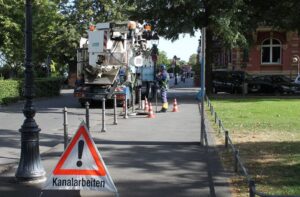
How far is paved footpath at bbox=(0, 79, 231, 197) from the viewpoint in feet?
26.3

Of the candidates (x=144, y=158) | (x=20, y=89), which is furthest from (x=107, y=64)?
(x=144, y=158)

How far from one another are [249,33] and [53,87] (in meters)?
13.3

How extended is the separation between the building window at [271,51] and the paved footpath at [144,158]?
34216 mm

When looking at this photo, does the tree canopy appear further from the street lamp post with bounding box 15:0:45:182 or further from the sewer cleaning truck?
the street lamp post with bounding box 15:0:45:182

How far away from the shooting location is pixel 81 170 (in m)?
6.94

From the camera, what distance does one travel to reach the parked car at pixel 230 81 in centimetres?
3872

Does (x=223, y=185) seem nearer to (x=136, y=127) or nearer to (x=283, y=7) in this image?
(x=136, y=127)

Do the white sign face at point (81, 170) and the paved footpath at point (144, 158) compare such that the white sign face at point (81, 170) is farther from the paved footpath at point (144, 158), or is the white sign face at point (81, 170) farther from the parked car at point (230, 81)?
the parked car at point (230, 81)

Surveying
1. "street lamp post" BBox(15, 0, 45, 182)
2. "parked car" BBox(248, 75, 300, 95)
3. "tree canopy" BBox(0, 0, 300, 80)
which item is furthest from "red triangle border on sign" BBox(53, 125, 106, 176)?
"parked car" BBox(248, 75, 300, 95)

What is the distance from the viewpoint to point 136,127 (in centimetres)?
1653

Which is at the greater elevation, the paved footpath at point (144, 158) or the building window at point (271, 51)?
the building window at point (271, 51)

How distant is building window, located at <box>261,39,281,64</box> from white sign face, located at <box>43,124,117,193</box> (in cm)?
4616

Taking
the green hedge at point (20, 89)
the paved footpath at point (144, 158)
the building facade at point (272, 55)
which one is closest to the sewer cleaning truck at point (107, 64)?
the green hedge at point (20, 89)

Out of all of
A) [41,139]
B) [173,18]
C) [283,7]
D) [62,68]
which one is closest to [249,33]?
[283,7]
